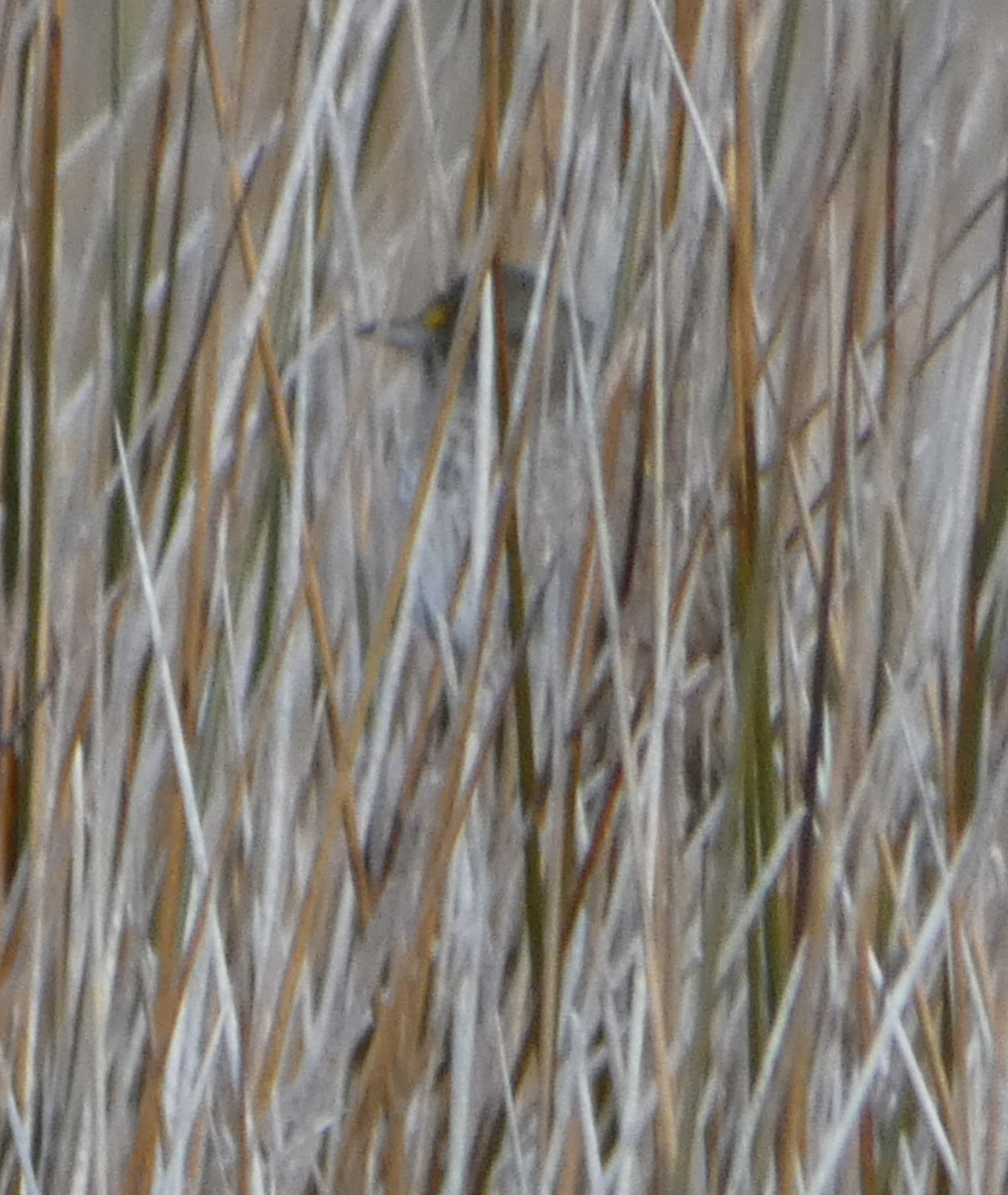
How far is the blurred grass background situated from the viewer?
29.6 inches

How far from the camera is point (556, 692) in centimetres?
79

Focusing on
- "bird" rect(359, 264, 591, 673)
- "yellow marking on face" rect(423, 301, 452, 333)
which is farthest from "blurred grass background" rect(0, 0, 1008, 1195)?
"yellow marking on face" rect(423, 301, 452, 333)

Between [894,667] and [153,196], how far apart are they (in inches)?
15.0

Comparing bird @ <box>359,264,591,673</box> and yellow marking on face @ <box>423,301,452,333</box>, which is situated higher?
yellow marking on face @ <box>423,301,452,333</box>

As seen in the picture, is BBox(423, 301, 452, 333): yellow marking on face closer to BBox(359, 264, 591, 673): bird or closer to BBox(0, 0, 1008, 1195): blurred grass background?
BBox(359, 264, 591, 673): bird

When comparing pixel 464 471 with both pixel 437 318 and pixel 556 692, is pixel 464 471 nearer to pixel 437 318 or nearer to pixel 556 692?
pixel 437 318

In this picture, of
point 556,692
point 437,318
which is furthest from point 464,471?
point 556,692

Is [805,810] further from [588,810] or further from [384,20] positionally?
[384,20]

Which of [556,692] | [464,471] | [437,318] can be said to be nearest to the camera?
[556,692]

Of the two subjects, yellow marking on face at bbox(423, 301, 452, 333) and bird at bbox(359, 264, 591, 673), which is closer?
bird at bbox(359, 264, 591, 673)

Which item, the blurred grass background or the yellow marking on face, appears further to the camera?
the yellow marking on face

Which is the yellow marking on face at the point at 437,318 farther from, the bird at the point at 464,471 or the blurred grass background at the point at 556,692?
the blurred grass background at the point at 556,692

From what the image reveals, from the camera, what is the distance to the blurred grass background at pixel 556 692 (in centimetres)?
75

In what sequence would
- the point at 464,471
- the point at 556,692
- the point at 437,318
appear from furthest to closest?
the point at 464,471 < the point at 437,318 < the point at 556,692
